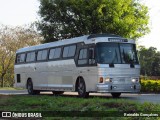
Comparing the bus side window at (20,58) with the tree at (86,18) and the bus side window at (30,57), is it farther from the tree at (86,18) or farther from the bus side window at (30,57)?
the tree at (86,18)

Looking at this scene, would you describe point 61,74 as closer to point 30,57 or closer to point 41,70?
point 41,70

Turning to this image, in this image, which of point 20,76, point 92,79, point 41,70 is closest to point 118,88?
point 92,79

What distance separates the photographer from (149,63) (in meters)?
102

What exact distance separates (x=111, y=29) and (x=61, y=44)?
50.4ft

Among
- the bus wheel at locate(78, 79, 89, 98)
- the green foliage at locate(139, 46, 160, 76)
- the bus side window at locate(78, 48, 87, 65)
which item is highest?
the green foliage at locate(139, 46, 160, 76)

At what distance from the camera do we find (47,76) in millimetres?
26578

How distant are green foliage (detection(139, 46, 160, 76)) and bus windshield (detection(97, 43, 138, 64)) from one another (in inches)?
2935

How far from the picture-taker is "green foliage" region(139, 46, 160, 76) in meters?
99.9

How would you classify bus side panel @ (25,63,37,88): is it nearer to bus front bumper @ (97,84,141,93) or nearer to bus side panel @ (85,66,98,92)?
bus side panel @ (85,66,98,92)

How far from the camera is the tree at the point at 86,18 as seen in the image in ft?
129

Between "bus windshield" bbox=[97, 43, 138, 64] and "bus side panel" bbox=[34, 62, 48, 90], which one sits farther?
"bus side panel" bbox=[34, 62, 48, 90]

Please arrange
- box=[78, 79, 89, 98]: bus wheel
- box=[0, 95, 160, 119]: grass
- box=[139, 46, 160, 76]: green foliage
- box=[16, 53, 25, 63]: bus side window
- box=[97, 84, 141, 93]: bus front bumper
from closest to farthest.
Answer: box=[0, 95, 160, 119]: grass, box=[97, 84, 141, 93]: bus front bumper, box=[78, 79, 89, 98]: bus wheel, box=[16, 53, 25, 63]: bus side window, box=[139, 46, 160, 76]: green foliage

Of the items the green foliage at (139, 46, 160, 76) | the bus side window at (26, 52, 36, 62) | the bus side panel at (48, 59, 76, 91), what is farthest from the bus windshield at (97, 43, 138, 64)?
the green foliage at (139, 46, 160, 76)

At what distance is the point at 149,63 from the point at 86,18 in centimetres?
6533
